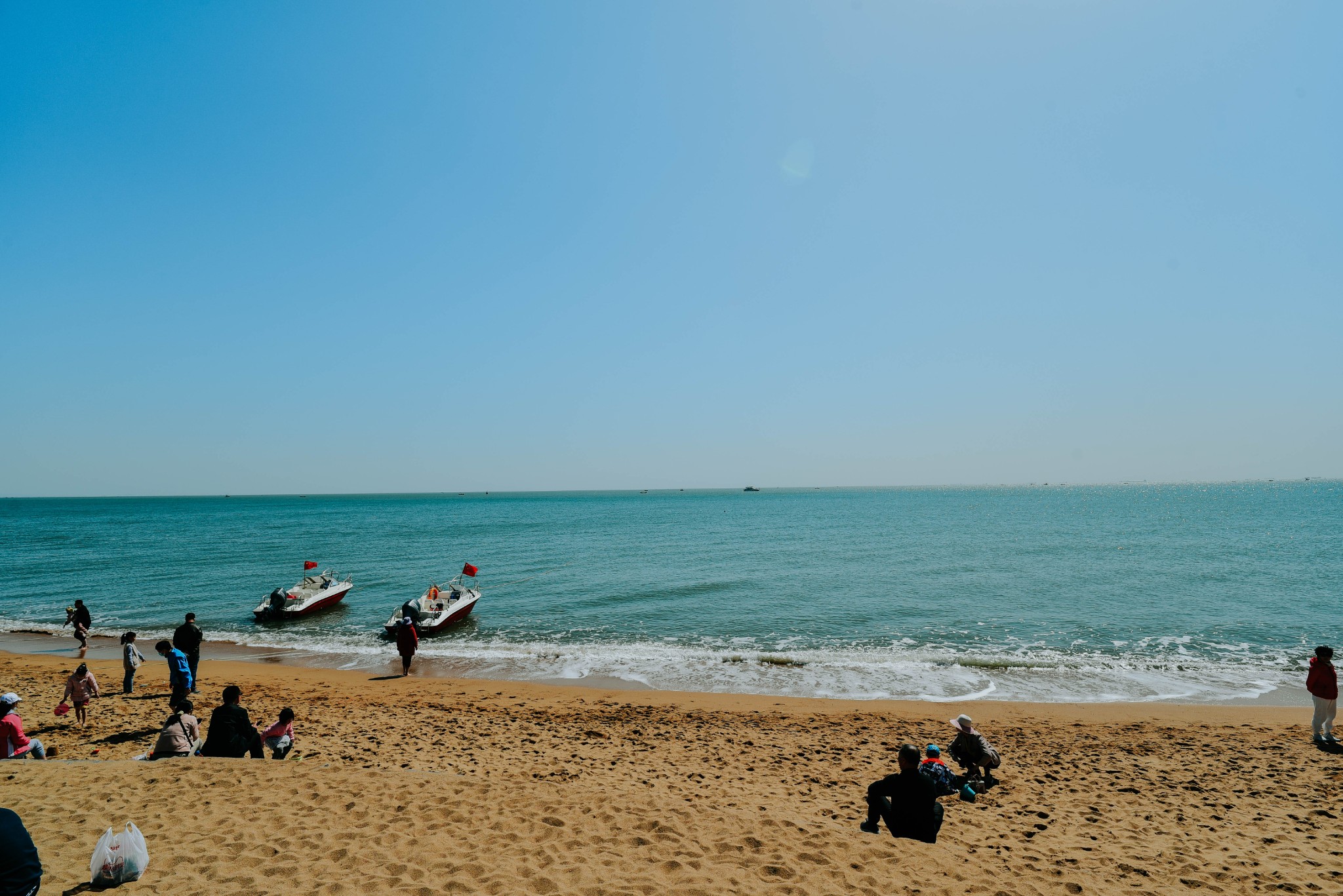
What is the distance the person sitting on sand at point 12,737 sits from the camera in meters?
8.80

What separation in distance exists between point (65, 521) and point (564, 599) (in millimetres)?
110585

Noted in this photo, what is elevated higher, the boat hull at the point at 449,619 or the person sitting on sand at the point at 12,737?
the person sitting on sand at the point at 12,737

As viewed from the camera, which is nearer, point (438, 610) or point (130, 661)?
point (130, 661)

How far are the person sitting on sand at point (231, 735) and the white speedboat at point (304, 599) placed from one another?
19.0 meters

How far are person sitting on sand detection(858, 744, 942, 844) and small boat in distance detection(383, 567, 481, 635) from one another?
735 inches

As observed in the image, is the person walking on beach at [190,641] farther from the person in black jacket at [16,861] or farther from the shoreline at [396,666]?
the person in black jacket at [16,861]

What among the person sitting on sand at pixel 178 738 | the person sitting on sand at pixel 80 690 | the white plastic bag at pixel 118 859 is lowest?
the person sitting on sand at pixel 80 690

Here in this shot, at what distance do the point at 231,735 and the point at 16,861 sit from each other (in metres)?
5.53

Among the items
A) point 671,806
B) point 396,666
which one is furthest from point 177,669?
point 671,806

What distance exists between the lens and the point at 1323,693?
1123 cm

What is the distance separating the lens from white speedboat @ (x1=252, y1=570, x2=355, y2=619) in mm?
25766

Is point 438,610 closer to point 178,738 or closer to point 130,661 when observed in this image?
point 130,661

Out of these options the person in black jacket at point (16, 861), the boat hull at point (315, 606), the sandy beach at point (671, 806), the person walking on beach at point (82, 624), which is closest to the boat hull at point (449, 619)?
the boat hull at point (315, 606)

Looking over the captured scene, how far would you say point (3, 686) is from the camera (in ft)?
50.8
